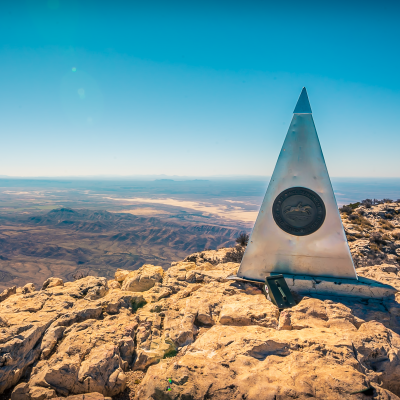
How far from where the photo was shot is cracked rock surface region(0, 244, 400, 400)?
326 cm

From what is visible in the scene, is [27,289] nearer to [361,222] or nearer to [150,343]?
[150,343]

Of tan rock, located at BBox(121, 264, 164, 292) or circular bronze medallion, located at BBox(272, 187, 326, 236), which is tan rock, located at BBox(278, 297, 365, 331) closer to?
circular bronze medallion, located at BBox(272, 187, 326, 236)

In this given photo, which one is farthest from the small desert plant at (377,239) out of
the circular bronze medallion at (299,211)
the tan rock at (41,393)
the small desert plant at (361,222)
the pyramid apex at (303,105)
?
the tan rock at (41,393)

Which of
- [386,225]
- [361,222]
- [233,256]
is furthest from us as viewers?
[361,222]

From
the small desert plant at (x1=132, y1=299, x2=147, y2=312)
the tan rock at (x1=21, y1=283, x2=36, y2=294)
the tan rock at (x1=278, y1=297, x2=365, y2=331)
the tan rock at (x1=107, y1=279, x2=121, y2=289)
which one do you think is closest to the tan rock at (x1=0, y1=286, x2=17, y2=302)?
the tan rock at (x1=21, y1=283, x2=36, y2=294)

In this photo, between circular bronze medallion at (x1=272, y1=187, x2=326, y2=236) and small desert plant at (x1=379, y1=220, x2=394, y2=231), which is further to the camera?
small desert plant at (x1=379, y1=220, x2=394, y2=231)

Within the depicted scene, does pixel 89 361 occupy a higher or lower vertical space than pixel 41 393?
higher

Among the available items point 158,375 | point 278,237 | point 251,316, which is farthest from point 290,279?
point 158,375

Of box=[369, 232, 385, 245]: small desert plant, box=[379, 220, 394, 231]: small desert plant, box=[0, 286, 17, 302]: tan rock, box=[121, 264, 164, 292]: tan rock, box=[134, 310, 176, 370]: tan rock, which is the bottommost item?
box=[0, 286, 17, 302]: tan rock

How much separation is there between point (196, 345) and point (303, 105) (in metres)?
6.47

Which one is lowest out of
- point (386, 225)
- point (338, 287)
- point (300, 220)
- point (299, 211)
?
point (338, 287)

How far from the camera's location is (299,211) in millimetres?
6691

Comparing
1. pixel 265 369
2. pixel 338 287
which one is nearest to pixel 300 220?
pixel 338 287

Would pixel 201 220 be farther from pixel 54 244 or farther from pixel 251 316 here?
pixel 251 316
